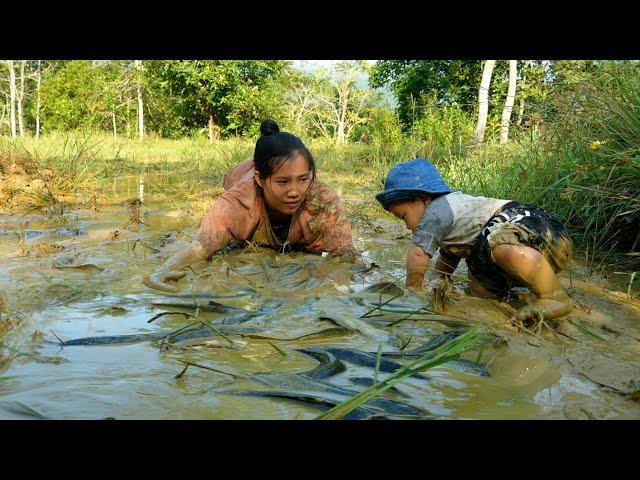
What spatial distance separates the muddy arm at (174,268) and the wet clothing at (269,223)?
0.07 m

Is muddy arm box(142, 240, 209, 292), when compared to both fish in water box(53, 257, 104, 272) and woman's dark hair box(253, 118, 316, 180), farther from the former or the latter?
woman's dark hair box(253, 118, 316, 180)

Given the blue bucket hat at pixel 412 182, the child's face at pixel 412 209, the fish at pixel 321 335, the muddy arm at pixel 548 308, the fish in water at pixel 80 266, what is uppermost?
the blue bucket hat at pixel 412 182

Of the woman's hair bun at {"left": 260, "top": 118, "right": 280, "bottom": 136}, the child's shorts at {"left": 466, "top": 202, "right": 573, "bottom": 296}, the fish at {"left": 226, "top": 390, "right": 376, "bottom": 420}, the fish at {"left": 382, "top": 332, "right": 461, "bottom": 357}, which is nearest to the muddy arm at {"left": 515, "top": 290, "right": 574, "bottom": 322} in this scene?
the child's shorts at {"left": 466, "top": 202, "right": 573, "bottom": 296}

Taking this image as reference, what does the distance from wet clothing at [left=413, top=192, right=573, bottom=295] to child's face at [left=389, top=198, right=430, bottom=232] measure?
0.30 ft

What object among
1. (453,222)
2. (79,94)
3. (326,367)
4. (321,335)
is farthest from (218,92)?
(326,367)

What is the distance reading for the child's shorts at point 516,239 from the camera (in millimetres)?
3178

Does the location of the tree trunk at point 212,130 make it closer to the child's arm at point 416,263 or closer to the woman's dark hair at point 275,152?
the woman's dark hair at point 275,152

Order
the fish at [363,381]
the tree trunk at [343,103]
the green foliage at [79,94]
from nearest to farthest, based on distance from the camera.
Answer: the fish at [363,381] < the green foliage at [79,94] < the tree trunk at [343,103]

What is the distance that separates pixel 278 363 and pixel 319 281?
142cm

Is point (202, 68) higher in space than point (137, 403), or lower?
higher

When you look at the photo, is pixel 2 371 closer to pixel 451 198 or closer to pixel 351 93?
pixel 451 198

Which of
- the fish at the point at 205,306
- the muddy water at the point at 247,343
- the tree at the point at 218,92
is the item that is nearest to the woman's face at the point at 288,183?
the muddy water at the point at 247,343
